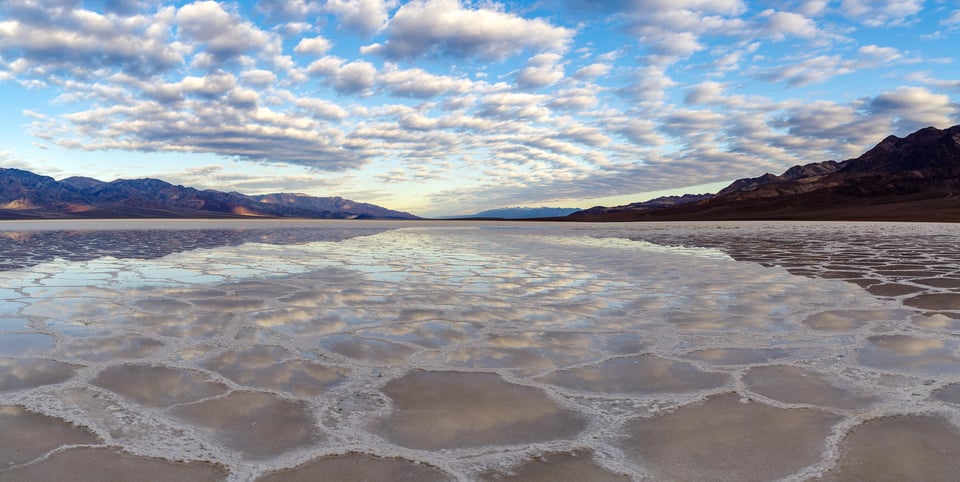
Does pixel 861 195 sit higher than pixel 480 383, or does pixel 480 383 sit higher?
pixel 861 195

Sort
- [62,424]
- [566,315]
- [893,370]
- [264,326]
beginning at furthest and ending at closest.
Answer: [566,315] → [264,326] → [893,370] → [62,424]

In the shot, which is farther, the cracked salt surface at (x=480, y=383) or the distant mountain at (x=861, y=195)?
the distant mountain at (x=861, y=195)

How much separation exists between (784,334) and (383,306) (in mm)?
3916

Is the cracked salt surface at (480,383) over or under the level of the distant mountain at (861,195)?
under

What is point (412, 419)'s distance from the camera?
2.88 meters

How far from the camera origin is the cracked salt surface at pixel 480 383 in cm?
239

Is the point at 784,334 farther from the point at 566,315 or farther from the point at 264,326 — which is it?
the point at 264,326

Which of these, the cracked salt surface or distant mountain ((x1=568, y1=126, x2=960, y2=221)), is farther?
distant mountain ((x1=568, y1=126, x2=960, y2=221))

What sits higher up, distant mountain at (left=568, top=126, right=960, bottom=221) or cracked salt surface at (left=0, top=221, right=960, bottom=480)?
distant mountain at (left=568, top=126, right=960, bottom=221)

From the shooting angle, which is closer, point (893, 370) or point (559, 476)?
point (559, 476)

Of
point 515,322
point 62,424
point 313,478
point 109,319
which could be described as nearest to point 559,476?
point 313,478

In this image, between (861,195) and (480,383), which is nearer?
(480,383)

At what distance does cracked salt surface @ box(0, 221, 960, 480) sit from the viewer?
239 cm

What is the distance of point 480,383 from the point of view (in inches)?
137
